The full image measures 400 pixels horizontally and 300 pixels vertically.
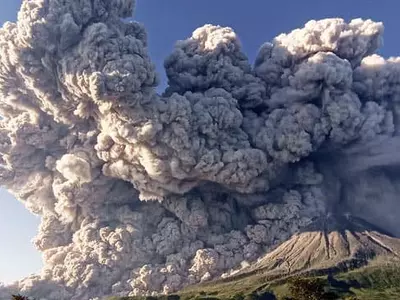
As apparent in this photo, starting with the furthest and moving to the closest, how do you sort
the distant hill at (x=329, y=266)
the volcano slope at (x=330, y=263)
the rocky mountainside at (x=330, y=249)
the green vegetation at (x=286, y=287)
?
the rocky mountainside at (x=330, y=249) < the volcano slope at (x=330, y=263) < the distant hill at (x=329, y=266) < the green vegetation at (x=286, y=287)

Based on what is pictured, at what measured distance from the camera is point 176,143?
65.2 m

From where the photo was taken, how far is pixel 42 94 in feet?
226

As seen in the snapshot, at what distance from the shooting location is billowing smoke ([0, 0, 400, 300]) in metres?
66.1

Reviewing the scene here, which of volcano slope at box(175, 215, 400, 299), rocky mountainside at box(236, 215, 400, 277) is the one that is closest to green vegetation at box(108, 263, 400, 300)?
volcano slope at box(175, 215, 400, 299)

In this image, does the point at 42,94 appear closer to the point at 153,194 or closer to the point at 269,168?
the point at 153,194

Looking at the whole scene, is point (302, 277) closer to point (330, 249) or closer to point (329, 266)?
point (329, 266)

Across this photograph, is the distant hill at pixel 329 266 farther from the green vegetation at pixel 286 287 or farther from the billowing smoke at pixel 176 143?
the billowing smoke at pixel 176 143

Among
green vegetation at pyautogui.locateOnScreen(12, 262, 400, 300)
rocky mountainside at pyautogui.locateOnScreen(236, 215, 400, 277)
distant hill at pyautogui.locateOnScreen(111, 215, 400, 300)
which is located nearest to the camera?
green vegetation at pyautogui.locateOnScreen(12, 262, 400, 300)

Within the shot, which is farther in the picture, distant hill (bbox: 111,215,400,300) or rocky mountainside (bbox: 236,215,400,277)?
rocky mountainside (bbox: 236,215,400,277)

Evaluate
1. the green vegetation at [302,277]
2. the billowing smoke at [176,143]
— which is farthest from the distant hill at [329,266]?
the billowing smoke at [176,143]

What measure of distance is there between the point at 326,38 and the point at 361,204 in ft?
84.8

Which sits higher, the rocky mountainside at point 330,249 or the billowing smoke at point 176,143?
the billowing smoke at point 176,143

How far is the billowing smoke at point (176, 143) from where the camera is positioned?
217 ft

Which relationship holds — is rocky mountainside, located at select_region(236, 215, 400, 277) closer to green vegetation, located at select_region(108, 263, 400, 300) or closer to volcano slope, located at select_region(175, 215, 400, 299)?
volcano slope, located at select_region(175, 215, 400, 299)
